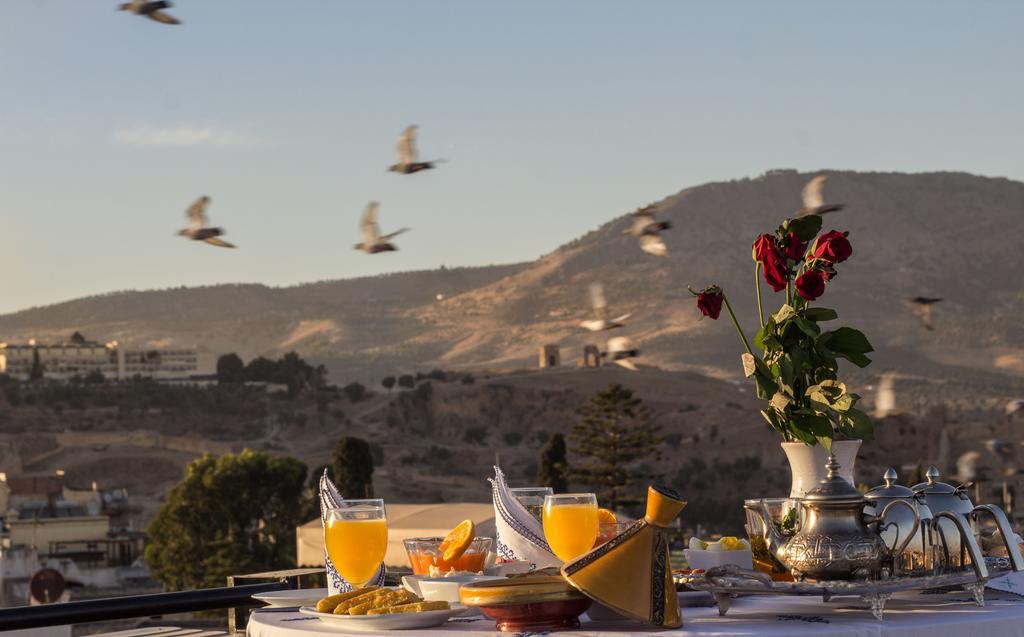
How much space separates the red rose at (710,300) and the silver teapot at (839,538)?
0.60 meters

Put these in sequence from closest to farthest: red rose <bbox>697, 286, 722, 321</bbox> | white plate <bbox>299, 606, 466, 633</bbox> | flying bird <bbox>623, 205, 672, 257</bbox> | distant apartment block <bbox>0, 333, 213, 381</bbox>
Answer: white plate <bbox>299, 606, 466, 633</bbox>
red rose <bbox>697, 286, 722, 321</bbox>
flying bird <bbox>623, 205, 672, 257</bbox>
distant apartment block <bbox>0, 333, 213, 381</bbox>

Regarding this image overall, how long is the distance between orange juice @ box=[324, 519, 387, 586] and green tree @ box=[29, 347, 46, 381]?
8804 cm

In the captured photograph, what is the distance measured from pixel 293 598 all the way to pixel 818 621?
1.10 metres

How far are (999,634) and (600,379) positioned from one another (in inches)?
3130

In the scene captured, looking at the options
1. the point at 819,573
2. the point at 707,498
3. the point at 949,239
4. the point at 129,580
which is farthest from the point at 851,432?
the point at 949,239

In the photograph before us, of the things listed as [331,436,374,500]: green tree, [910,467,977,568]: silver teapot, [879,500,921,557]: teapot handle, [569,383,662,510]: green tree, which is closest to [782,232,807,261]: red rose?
[910,467,977,568]: silver teapot

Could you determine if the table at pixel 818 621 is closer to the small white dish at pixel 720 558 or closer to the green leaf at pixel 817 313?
the small white dish at pixel 720 558

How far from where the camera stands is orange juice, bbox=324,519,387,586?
9.66ft

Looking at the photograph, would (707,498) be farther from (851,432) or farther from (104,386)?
(851,432)

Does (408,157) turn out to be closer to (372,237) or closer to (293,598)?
(372,237)

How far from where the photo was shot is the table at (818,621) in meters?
2.37

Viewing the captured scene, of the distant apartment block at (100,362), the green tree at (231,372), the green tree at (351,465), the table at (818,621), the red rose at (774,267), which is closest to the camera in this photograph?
the table at (818,621)

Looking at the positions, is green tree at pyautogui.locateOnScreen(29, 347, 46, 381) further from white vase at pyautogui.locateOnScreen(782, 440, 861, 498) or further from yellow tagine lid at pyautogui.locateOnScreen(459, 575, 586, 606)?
yellow tagine lid at pyautogui.locateOnScreen(459, 575, 586, 606)

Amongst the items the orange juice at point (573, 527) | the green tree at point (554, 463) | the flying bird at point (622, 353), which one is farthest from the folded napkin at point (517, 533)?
the green tree at point (554, 463)
